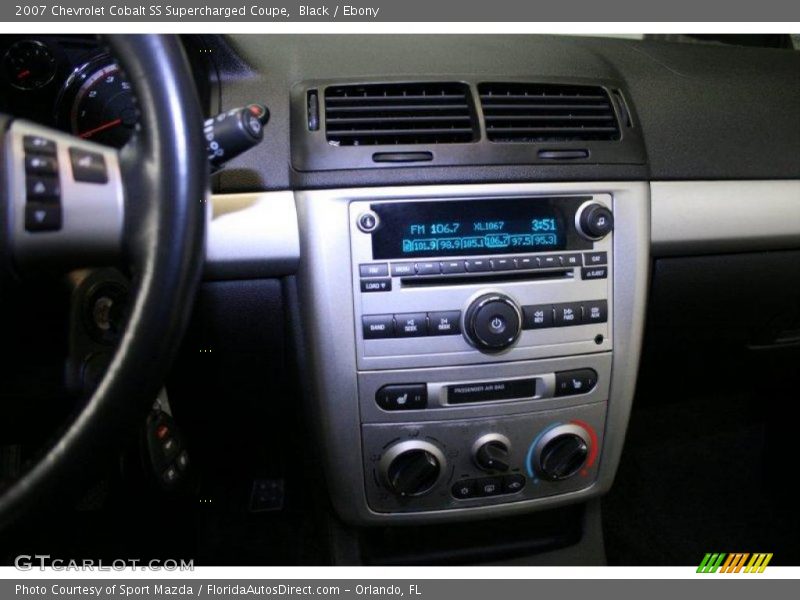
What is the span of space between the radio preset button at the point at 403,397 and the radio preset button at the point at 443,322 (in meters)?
0.07

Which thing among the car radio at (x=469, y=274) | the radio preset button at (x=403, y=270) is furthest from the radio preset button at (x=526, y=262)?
the radio preset button at (x=403, y=270)

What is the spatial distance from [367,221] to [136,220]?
323 millimetres

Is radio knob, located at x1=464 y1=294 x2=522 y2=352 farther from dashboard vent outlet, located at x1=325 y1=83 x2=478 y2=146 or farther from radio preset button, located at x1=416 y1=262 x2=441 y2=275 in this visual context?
dashboard vent outlet, located at x1=325 y1=83 x2=478 y2=146

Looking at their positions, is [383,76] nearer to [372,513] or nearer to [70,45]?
[70,45]

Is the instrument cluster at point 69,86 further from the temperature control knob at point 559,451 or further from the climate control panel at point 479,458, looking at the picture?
the temperature control knob at point 559,451

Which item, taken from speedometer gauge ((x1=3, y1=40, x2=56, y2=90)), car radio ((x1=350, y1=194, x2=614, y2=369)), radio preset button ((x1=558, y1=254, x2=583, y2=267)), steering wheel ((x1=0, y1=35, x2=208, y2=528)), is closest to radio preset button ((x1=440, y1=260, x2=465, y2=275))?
car radio ((x1=350, y1=194, x2=614, y2=369))

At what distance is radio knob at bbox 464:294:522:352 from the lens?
77cm

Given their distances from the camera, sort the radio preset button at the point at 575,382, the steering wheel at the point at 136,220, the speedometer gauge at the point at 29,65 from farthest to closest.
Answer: the radio preset button at the point at 575,382 < the speedometer gauge at the point at 29,65 < the steering wheel at the point at 136,220

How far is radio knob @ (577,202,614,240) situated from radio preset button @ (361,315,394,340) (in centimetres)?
26

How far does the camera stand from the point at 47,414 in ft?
2.48

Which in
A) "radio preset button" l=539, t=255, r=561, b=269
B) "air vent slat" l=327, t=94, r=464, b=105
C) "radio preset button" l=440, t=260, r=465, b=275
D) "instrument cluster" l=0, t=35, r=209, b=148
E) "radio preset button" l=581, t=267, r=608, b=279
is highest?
"instrument cluster" l=0, t=35, r=209, b=148

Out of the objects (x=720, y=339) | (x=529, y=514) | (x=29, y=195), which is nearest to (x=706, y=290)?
(x=720, y=339)

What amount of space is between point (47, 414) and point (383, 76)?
550 mm

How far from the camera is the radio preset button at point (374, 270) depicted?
762 millimetres
